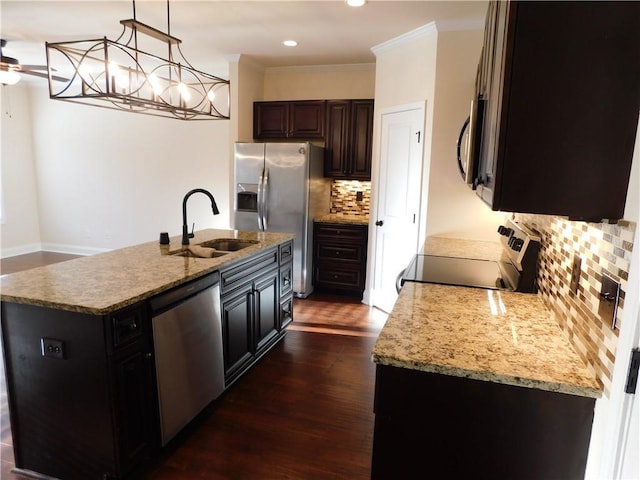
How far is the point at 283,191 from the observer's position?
4.45 m

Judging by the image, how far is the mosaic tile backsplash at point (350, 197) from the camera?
197 inches

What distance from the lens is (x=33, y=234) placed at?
6734 mm

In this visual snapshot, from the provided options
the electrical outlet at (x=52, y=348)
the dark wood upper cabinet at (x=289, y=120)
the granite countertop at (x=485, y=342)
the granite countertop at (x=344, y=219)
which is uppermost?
the dark wood upper cabinet at (x=289, y=120)

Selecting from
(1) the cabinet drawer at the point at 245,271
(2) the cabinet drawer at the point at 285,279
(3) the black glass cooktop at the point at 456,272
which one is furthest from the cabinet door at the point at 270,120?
(3) the black glass cooktop at the point at 456,272

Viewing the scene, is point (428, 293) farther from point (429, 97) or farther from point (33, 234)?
point (33, 234)

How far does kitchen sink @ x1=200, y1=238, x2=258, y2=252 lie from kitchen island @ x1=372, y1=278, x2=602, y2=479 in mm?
1927

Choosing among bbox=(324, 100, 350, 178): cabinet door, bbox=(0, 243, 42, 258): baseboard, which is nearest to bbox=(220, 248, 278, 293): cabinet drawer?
bbox=(324, 100, 350, 178): cabinet door

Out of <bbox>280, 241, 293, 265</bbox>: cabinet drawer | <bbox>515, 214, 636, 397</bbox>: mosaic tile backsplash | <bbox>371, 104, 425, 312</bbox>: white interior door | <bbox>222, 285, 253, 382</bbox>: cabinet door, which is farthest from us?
<bbox>371, 104, 425, 312</bbox>: white interior door

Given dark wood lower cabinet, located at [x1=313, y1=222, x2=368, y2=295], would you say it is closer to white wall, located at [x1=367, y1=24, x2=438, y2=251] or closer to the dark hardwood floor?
white wall, located at [x1=367, y1=24, x2=438, y2=251]

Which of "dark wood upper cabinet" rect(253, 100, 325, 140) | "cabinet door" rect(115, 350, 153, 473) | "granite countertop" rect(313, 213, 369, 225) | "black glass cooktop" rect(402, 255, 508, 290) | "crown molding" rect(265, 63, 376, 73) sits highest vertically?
"crown molding" rect(265, 63, 376, 73)

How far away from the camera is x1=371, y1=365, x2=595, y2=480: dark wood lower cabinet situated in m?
1.15

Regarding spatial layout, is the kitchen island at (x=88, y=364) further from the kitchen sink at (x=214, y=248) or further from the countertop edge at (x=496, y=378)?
the countertop edge at (x=496, y=378)

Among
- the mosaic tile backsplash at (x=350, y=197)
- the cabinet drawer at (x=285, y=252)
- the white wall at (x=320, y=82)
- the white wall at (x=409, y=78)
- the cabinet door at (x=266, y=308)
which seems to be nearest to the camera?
the cabinet door at (x=266, y=308)

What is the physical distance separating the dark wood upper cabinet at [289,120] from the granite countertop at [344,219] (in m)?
0.95
